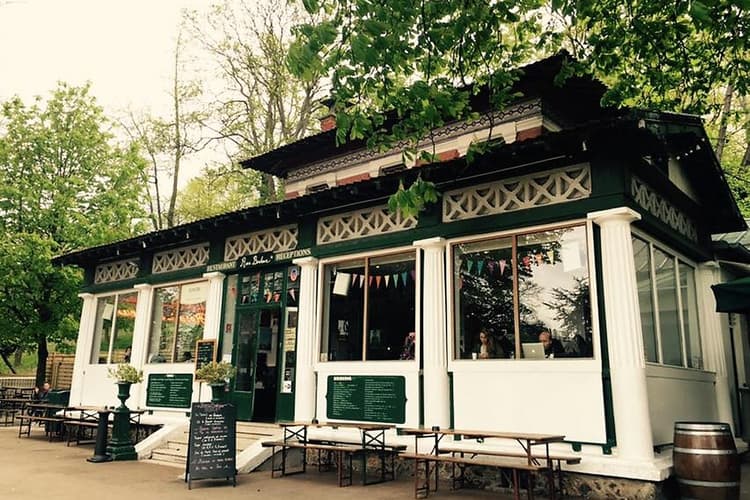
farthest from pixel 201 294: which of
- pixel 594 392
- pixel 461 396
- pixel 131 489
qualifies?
pixel 594 392

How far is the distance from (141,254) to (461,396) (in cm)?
894

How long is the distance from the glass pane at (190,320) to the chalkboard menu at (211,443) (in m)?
4.29

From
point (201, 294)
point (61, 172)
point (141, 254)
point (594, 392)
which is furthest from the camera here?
point (61, 172)

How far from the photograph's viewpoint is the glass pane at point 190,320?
1230 centimetres

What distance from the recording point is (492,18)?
6.53m

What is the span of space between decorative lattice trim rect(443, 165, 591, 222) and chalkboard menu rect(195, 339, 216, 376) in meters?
5.63

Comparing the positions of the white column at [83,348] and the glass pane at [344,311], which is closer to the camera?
the glass pane at [344,311]

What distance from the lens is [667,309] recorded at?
872 centimetres

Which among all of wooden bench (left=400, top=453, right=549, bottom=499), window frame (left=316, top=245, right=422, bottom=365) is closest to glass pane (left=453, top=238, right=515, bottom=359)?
window frame (left=316, top=245, right=422, bottom=365)

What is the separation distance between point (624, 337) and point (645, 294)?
1.42 meters

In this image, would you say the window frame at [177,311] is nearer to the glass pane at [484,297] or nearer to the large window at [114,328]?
the large window at [114,328]

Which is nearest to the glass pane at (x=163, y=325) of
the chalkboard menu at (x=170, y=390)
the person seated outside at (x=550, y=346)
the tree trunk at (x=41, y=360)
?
the chalkboard menu at (x=170, y=390)

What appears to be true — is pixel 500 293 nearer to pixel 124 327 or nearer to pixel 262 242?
pixel 262 242

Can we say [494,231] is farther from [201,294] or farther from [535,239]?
[201,294]
